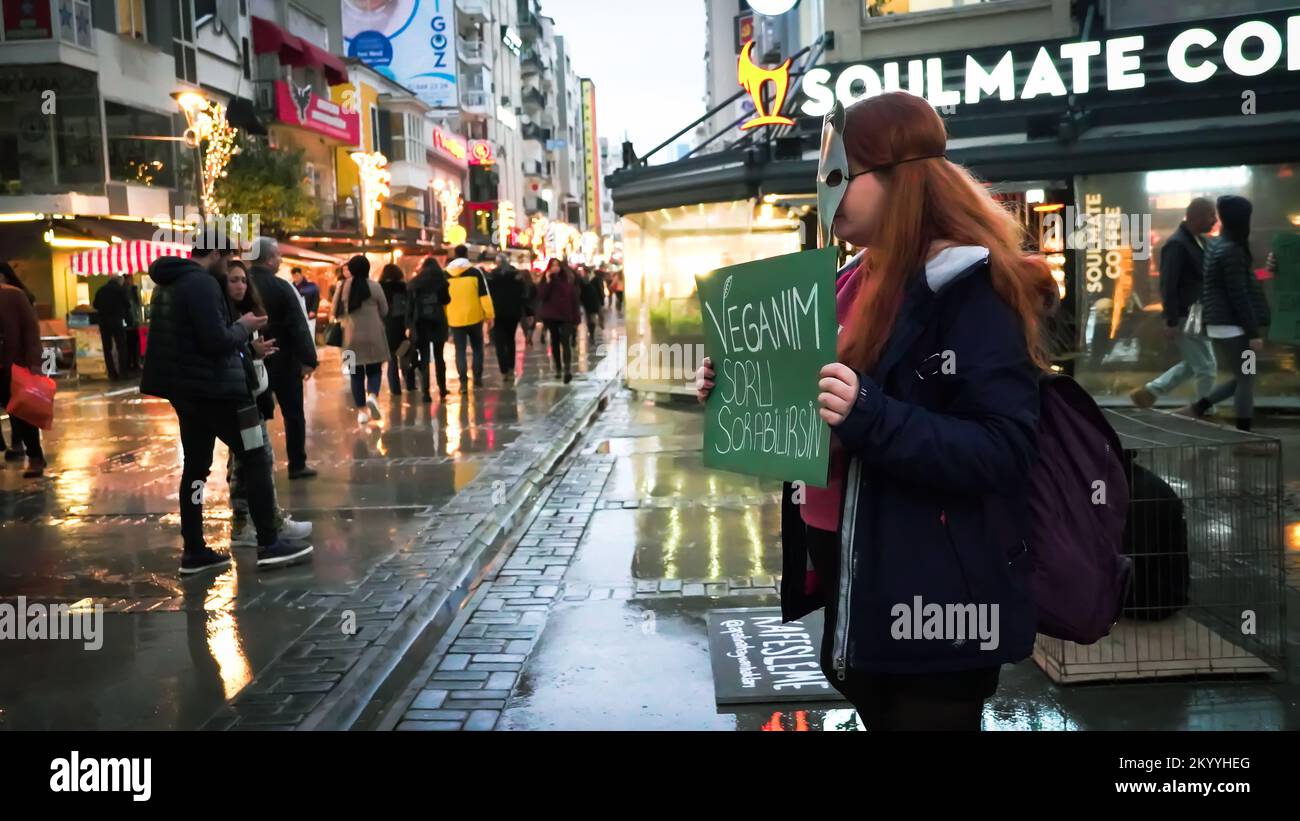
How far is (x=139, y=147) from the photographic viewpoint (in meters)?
30.3

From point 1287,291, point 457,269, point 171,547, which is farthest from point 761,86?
point 171,547

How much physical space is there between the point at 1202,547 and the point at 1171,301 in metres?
5.87

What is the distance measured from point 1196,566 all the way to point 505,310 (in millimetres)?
14686

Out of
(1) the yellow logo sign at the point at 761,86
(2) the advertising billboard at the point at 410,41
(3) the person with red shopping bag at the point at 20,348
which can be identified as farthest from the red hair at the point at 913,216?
(2) the advertising billboard at the point at 410,41

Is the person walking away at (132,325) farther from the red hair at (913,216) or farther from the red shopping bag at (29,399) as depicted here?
the red hair at (913,216)

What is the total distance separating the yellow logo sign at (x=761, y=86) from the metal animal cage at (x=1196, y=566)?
28.0 feet

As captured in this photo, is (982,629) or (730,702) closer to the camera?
(982,629)

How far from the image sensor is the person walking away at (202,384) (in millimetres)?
6750

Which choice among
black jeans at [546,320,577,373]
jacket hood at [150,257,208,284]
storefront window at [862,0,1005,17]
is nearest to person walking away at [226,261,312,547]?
jacket hood at [150,257,208,284]

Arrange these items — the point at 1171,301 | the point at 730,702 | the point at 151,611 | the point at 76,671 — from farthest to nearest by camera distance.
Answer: the point at 1171,301 < the point at 151,611 < the point at 76,671 < the point at 730,702

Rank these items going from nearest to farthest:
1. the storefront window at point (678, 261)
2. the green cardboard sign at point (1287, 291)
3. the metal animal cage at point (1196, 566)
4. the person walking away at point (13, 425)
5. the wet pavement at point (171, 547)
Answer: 1. the metal animal cage at point (1196, 566)
2. the wet pavement at point (171, 547)
3. the green cardboard sign at point (1287, 291)
4. the person walking away at point (13, 425)
5. the storefront window at point (678, 261)
